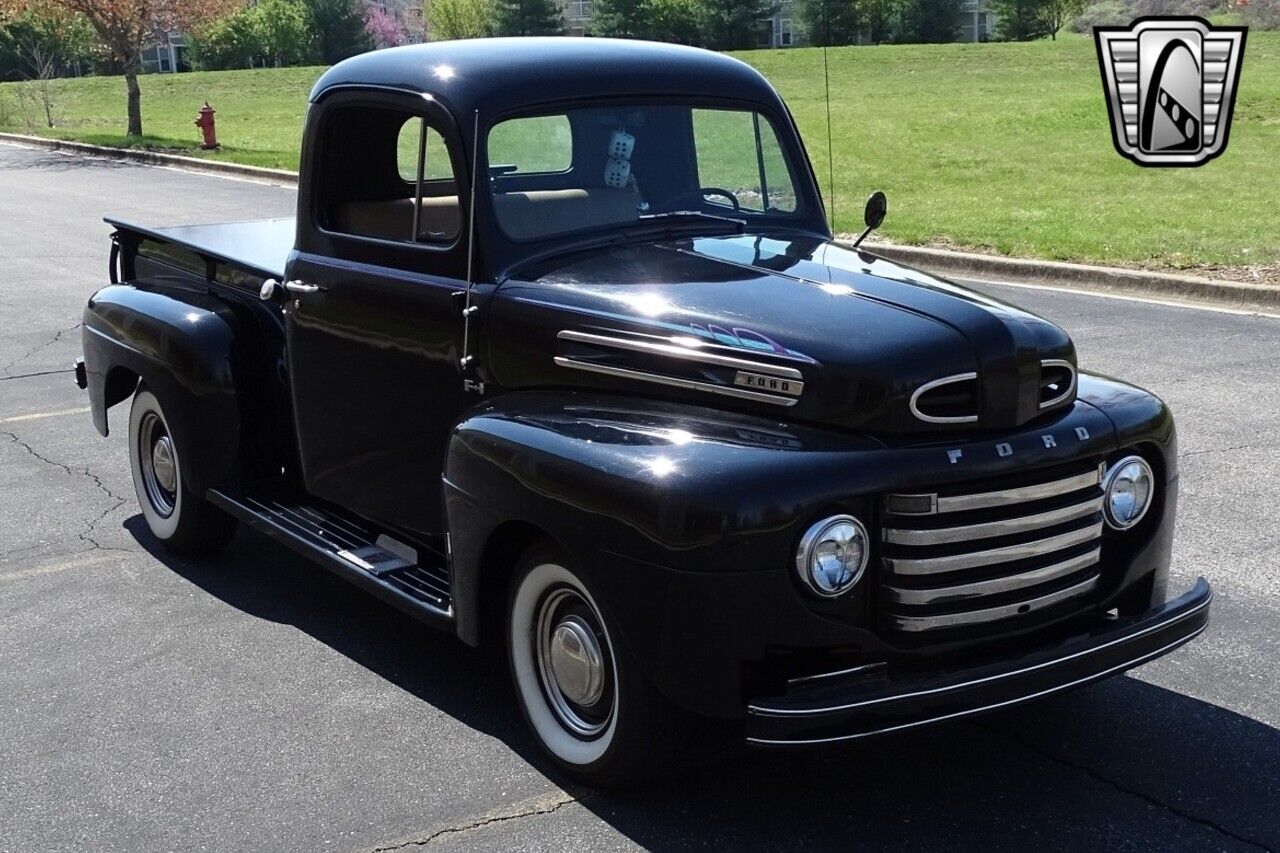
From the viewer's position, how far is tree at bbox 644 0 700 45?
6369 cm

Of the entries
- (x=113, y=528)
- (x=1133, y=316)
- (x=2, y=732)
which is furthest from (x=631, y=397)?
(x=1133, y=316)

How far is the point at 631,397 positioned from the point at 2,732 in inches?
87.2

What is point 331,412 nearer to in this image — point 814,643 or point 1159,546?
point 814,643

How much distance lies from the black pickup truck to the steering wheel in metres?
0.01

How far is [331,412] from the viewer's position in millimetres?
5156

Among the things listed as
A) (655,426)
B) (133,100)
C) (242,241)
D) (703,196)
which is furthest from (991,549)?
(133,100)

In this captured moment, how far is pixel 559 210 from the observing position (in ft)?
15.4

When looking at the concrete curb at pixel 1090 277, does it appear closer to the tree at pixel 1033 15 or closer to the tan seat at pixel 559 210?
the tan seat at pixel 559 210

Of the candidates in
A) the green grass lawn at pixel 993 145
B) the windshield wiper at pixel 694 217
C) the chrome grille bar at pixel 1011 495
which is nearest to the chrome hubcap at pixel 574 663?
the chrome grille bar at pixel 1011 495

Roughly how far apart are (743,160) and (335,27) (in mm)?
75716

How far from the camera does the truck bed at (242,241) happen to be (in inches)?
226

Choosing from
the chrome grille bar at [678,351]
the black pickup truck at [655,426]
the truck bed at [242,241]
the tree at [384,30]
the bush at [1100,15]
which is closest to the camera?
the black pickup truck at [655,426]

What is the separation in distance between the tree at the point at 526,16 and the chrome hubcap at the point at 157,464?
6114 centimetres

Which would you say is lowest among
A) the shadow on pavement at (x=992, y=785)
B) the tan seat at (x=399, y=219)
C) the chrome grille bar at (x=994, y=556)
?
the shadow on pavement at (x=992, y=785)
